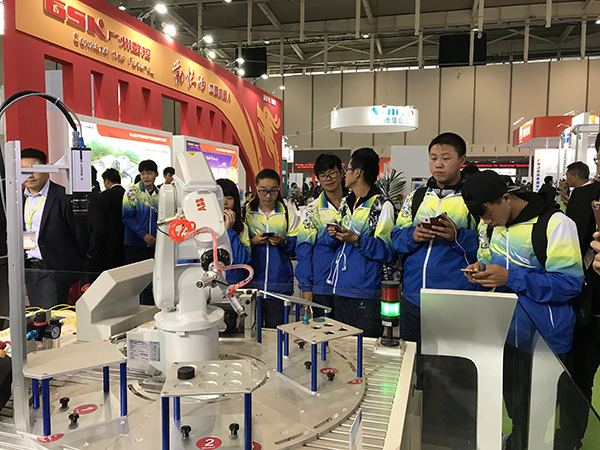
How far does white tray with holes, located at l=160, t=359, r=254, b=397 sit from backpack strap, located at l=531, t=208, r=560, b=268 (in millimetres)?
1297

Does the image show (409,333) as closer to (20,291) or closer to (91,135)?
(20,291)

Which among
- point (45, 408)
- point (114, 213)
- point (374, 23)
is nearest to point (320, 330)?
point (45, 408)

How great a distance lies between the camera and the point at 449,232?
2.14 meters

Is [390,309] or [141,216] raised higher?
[141,216]

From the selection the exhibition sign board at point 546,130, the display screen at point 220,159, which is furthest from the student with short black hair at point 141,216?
the exhibition sign board at point 546,130

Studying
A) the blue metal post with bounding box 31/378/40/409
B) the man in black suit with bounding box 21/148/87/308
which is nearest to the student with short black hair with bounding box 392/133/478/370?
the blue metal post with bounding box 31/378/40/409

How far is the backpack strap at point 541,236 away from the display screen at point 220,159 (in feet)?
20.3

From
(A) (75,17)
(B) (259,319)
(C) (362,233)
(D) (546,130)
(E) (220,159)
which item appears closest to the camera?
Result: (B) (259,319)

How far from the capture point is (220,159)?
854 centimetres

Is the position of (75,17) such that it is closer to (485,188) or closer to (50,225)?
(50,225)

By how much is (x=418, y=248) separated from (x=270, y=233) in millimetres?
885

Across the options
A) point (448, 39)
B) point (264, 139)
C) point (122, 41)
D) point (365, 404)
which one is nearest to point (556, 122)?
point (448, 39)

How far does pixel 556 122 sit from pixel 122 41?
382 inches

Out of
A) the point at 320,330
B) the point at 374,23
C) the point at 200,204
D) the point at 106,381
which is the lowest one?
the point at 106,381
